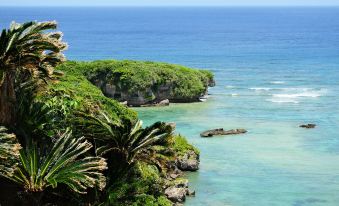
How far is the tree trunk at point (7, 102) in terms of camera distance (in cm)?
2597

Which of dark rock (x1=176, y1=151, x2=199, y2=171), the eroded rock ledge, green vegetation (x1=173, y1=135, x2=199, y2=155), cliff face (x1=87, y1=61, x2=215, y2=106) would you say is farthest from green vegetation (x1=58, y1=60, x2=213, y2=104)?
dark rock (x1=176, y1=151, x2=199, y2=171)

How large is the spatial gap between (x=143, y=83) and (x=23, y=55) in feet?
170

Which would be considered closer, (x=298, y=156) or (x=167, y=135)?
(x=167, y=135)

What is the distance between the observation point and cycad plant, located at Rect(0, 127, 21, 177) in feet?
73.3

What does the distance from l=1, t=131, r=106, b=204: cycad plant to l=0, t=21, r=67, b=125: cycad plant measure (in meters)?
2.23

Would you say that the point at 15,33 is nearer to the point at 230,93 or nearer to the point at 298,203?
the point at 298,203

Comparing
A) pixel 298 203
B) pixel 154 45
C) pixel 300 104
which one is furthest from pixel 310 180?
pixel 154 45

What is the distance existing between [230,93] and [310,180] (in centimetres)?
4128

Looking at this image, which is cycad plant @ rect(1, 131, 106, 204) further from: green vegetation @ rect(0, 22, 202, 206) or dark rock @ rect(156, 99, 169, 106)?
dark rock @ rect(156, 99, 169, 106)

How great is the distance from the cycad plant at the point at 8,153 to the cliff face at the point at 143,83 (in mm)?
52923

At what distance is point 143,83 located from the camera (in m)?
76.9

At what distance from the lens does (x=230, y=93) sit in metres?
85.8

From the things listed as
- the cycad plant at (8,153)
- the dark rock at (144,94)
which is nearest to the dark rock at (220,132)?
the dark rock at (144,94)

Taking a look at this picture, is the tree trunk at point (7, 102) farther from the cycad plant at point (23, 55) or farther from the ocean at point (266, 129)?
the ocean at point (266, 129)
